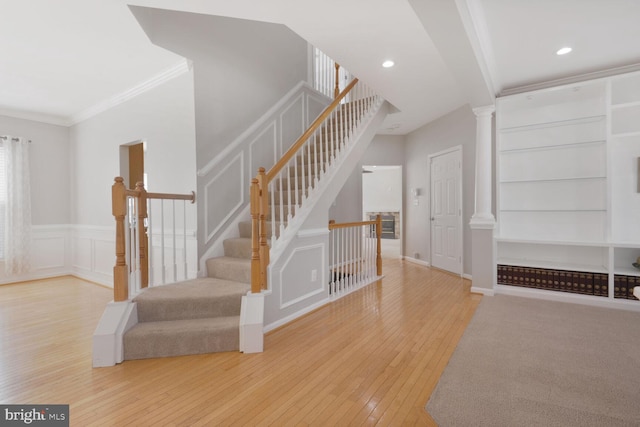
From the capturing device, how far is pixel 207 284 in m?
3.03

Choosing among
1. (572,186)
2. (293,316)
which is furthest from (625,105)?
(293,316)

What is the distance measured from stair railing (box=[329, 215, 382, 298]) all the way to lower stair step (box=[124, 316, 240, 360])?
1.57m

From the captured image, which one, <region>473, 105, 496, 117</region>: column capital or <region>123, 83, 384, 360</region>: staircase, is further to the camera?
<region>473, 105, 496, 117</region>: column capital

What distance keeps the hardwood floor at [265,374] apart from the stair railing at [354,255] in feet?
2.17

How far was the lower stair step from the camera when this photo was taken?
2.35 meters

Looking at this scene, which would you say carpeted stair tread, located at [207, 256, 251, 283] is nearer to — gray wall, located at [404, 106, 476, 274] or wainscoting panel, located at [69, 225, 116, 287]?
wainscoting panel, located at [69, 225, 116, 287]

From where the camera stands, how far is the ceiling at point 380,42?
2.37 meters

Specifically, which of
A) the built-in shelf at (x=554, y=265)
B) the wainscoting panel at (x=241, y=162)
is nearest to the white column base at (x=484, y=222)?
the built-in shelf at (x=554, y=265)

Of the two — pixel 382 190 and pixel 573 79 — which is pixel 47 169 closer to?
pixel 573 79

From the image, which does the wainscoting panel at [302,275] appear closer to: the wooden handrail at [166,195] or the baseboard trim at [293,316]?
the baseboard trim at [293,316]

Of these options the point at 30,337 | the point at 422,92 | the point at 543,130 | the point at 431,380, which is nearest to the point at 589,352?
the point at 431,380

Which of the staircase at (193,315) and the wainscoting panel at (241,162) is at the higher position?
the wainscoting panel at (241,162)

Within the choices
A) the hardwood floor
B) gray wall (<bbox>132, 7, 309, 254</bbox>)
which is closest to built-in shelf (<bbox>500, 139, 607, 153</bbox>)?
the hardwood floor

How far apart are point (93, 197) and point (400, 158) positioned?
593 cm
